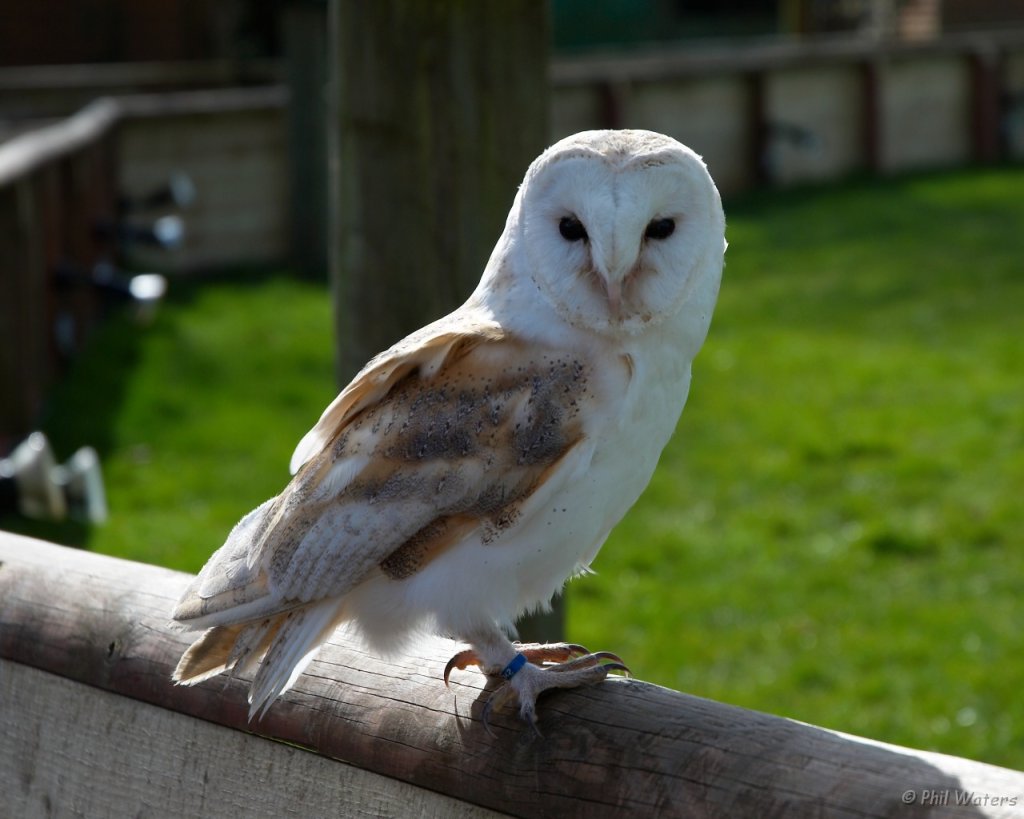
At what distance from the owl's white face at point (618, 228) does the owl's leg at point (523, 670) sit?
0.48 metres

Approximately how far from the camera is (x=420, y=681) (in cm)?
195

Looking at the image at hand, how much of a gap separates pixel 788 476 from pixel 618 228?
4388mm

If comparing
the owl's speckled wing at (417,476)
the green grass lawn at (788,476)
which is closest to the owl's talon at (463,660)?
the owl's speckled wing at (417,476)

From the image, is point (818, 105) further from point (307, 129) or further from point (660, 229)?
point (660, 229)

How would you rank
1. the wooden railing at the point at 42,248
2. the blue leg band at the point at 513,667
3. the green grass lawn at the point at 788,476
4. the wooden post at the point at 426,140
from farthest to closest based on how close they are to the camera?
the wooden railing at the point at 42,248 < the green grass lawn at the point at 788,476 < the wooden post at the point at 426,140 < the blue leg band at the point at 513,667

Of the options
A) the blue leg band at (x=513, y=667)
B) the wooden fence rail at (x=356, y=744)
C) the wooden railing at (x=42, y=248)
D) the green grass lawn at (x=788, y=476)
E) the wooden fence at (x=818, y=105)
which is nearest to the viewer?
the wooden fence rail at (x=356, y=744)

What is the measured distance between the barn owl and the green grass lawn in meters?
2.48

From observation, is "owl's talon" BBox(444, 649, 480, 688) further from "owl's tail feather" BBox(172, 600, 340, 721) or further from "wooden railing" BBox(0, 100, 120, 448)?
"wooden railing" BBox(0, 100, 120, 448)

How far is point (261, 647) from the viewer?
76.7 inches

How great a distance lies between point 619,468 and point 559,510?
108 millimetres

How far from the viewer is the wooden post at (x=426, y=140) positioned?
104 inches

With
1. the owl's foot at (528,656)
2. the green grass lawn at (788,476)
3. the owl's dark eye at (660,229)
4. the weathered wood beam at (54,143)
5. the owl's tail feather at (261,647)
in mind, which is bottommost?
the green grass lawn at (788,476)

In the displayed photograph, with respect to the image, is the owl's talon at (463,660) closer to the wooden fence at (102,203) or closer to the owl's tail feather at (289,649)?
the owl's tail feather at (289,649)

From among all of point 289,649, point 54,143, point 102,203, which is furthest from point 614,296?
point 102,203
